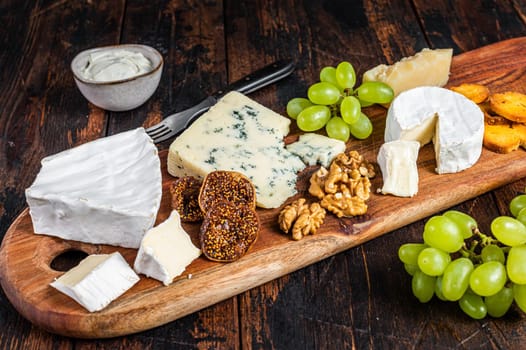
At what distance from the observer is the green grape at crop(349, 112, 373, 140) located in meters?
2.21

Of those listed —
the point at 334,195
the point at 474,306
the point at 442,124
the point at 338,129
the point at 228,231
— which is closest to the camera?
the point at 474,306

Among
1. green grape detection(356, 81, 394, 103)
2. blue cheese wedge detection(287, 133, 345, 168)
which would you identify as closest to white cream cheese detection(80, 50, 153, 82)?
blue cheese wedge detection(287, 133, 345, 168)

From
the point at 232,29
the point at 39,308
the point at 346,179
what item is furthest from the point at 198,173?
the point at 232,29

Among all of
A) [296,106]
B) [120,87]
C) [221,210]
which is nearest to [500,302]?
[221,210]

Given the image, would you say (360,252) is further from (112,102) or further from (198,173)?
(112,102)

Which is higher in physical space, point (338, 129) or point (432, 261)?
point (432, 261)

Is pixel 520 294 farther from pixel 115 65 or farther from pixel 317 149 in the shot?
pixel 115 65

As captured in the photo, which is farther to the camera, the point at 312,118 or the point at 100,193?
the point at 312,118

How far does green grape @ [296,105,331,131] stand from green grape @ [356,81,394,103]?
0.46 feet

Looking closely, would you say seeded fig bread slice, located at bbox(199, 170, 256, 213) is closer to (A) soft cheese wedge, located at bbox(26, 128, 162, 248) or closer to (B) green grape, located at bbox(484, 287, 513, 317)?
(A) soft cheese wedge, located at bbox(26, 128, 162, 248)

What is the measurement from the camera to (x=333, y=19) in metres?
2.99

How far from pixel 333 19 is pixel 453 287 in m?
1.63

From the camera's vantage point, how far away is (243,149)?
2.09 meters

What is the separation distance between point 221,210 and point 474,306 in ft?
2.18
